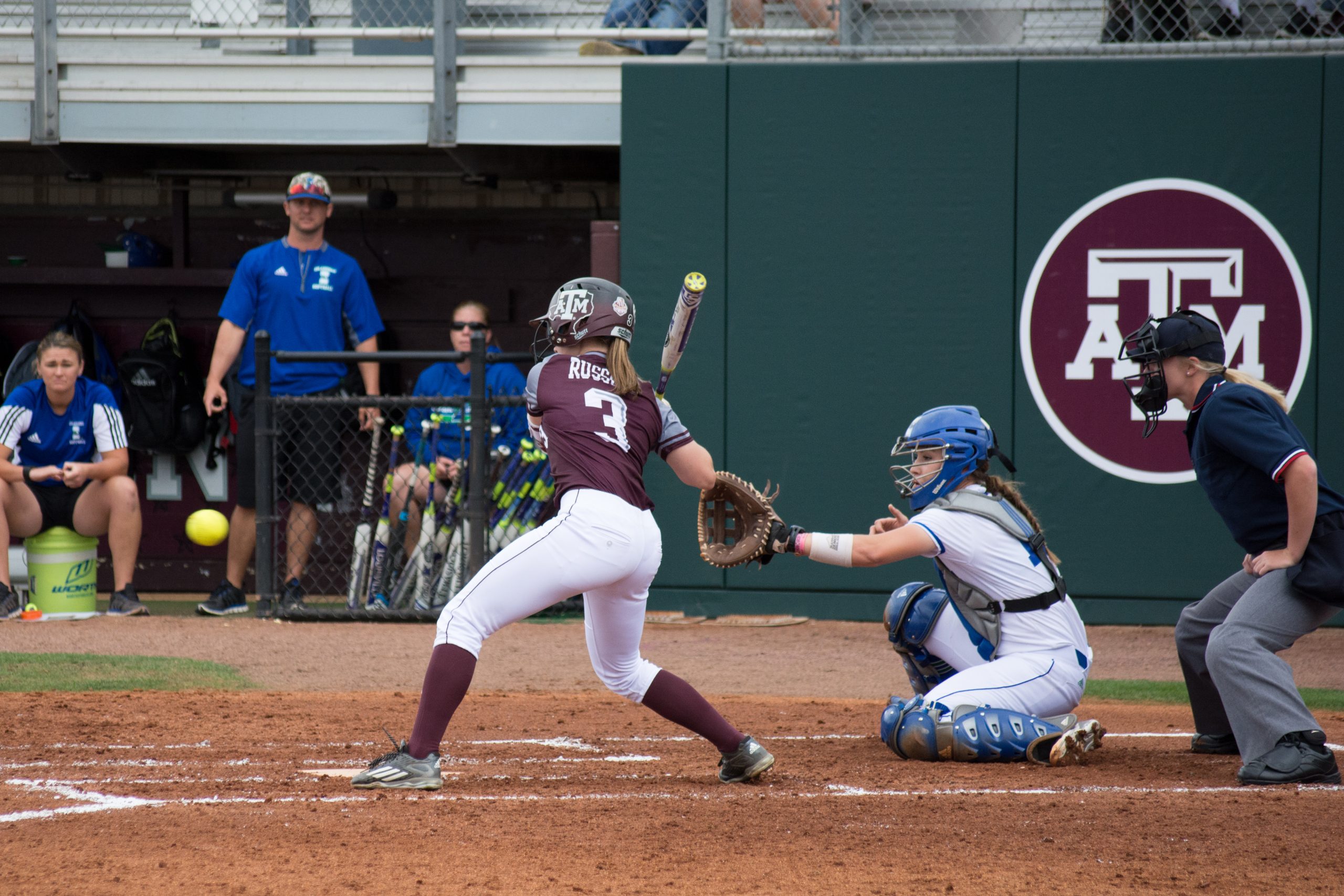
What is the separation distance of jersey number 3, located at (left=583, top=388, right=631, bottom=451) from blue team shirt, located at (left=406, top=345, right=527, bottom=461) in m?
4.17

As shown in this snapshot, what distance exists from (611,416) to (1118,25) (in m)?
5.70

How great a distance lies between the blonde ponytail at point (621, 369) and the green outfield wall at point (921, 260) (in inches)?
167

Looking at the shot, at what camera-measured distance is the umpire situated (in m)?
8.23

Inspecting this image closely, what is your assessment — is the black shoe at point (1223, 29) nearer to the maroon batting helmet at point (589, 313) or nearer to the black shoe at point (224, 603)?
the maroon batting helmet at point (589, 313)

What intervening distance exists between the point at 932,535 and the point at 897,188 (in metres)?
4.32

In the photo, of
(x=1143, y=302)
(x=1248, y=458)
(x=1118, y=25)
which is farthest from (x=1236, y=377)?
(x=1118, y=25)

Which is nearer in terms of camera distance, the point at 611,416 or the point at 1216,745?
the point at 611,416

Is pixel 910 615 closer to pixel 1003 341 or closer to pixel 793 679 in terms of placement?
pixel 793 679

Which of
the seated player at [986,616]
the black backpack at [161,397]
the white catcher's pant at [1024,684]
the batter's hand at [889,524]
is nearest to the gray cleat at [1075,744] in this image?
the seated player at [986,616]

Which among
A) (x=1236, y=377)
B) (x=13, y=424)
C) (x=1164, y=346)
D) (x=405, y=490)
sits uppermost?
(x=1164, y=346)

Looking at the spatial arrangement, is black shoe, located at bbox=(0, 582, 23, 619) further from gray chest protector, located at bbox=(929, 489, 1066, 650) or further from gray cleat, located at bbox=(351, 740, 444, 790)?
gray chest protector, located at bbox=(929, 489, 1066, 650)

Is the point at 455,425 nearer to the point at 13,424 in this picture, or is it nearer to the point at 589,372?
the point at 13,424

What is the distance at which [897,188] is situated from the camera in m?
8.34

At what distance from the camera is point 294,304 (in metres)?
8.30
